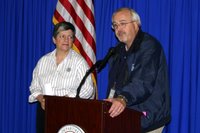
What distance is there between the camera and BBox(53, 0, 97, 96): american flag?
436cm

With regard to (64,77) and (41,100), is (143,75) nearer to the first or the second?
(64,77)

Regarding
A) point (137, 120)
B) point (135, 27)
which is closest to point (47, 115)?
point (137, 120)

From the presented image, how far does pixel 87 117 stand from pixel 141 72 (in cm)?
58

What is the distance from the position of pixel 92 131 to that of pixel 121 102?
25cm

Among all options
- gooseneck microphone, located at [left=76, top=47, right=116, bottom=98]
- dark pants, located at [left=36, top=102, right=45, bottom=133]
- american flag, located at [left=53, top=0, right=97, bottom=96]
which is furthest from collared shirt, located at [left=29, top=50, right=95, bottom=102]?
gooseneck microphone, located at [left=76, top=47, right=116, bottom=98]

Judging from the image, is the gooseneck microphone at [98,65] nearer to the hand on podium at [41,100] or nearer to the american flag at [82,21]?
the hand on podium at [41,100]

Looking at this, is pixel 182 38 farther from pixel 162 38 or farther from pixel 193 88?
pixel 193 88

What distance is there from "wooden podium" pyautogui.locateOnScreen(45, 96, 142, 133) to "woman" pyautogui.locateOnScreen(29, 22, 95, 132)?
124cm

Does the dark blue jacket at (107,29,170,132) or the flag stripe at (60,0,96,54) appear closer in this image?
the dark blue jacket at (107,29,170,132)

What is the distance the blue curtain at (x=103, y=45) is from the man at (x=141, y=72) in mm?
1229

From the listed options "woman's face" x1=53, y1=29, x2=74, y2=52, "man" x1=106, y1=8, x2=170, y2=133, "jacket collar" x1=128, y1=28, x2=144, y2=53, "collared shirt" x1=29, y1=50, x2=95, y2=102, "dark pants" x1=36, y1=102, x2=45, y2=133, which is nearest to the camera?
"man" x1=106, y1=8, x2=170, y2=133

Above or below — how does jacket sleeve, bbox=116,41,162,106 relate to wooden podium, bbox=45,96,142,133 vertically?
above

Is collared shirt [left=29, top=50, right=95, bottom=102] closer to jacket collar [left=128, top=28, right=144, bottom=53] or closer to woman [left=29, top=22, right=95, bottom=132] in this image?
woman [left=29, top=22, right=95, bottom=132]

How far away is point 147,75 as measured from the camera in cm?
254
